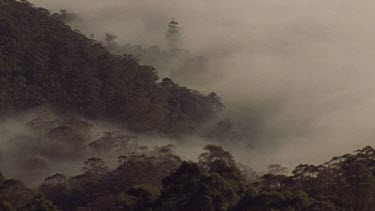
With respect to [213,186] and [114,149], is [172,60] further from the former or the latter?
[213,186]

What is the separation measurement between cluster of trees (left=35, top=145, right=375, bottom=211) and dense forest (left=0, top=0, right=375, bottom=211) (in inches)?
3.0

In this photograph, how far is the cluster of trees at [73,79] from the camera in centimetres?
7638

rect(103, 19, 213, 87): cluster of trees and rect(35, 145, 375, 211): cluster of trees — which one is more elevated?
rect(103, 19, 213, 87): cluster of trees

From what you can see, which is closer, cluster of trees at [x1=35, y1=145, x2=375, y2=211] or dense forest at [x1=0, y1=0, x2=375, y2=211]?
cluster of trees at [x1=35, y1=145, x2=375, y2=211]

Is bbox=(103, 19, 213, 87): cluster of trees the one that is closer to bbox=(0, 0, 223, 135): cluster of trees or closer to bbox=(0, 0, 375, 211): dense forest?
bbox=(0, 0, 375, 211): dense forest

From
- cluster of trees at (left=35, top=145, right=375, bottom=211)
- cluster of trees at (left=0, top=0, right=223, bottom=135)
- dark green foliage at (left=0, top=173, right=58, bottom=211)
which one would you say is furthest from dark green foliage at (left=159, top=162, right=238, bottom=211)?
cluster of trees at (left=0, top=0, right=223, bottom=135)

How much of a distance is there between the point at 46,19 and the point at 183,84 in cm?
2374

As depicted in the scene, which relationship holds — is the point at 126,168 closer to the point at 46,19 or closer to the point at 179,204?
the point at 179,204

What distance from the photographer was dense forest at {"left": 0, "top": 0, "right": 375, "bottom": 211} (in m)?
47.9

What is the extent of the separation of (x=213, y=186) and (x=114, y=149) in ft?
93.5

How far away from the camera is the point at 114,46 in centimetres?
11019

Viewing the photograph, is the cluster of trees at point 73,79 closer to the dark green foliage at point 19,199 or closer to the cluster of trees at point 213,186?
the cluster of trees at point 213,186

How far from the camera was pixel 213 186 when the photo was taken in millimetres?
46812

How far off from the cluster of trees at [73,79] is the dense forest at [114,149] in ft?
0.35
